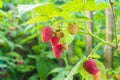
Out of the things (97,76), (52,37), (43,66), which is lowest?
(43,66)

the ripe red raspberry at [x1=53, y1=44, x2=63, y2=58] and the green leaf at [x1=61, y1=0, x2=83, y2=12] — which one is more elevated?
the green leaf at [x1=61, y1=0, x2=83, y2=12]

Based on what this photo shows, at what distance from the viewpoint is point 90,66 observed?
0.79 meters

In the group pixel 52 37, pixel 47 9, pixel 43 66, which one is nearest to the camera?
pixel 47 9

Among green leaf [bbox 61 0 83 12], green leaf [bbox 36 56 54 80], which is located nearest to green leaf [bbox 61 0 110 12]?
green leaf [bbox 61 0 83 12]

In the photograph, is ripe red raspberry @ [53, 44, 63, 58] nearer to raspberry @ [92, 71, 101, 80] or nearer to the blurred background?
raspberry @ [92, 71, 101, 80]

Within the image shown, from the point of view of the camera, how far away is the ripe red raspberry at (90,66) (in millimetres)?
791

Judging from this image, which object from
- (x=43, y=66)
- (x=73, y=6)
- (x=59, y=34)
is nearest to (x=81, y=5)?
(x=73, y=6)

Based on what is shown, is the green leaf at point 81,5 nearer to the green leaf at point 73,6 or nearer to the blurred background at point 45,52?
the green leaf at point 73,6

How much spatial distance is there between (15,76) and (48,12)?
1087 millimetres

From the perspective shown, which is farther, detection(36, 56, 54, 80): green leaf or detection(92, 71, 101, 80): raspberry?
detection(36, 56, 54, 80): green leaf

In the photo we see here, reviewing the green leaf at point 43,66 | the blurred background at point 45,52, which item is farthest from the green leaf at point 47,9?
the green leaf at point 43,66

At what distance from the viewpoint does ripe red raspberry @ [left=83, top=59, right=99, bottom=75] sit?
0.79 m

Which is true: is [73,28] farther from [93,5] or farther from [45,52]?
[45,52]

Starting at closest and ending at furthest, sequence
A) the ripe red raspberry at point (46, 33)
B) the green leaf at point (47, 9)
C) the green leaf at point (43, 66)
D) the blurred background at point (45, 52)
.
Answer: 1. the green leaf at point (47, 9)
2. the ripe red raspberry at point (46, 33)
3. the blurred background at point (45, 52)
4. the green leaf at point (43, 66)
